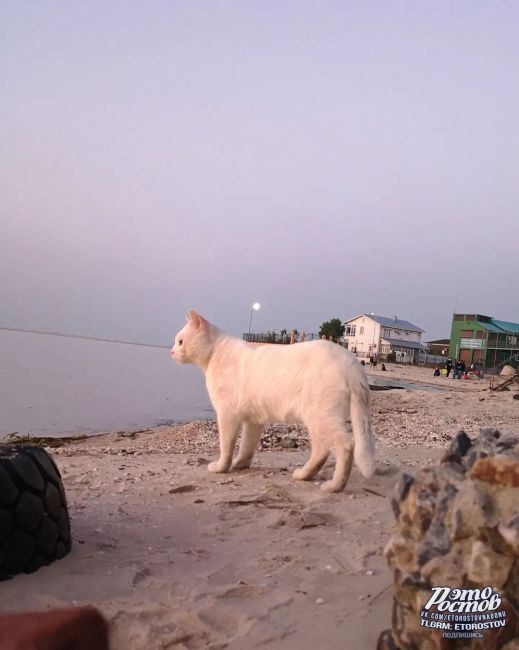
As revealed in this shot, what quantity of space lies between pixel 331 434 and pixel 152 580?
260 centimetres

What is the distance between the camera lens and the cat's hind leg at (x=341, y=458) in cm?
480

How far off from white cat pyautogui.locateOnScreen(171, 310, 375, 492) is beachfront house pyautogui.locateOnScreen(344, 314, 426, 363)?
60604mm

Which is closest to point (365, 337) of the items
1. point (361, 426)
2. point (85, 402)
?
point (85, 402)

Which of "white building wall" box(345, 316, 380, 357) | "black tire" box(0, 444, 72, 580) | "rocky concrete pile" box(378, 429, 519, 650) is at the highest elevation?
"white building wall" box(345, 316, 380, 357)

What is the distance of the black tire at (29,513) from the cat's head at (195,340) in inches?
130

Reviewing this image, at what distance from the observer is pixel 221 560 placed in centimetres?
300

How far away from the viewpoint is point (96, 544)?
3.24m

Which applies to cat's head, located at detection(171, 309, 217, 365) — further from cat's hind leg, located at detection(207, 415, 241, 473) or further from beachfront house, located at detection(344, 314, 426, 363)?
beachfront house, located at detection(344, 314, 426, 363)

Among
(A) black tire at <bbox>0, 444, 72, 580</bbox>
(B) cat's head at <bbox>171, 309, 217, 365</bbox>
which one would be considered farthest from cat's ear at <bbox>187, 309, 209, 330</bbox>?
(A) black tire at <bbox>0, 444, 72, 580</bbox>

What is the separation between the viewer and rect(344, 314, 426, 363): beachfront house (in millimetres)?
68938

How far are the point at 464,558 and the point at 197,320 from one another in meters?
5.09

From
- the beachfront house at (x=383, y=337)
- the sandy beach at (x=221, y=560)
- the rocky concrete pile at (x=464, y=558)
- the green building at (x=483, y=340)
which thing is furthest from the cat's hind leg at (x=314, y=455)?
the beachfront house at (x=383, y=337)

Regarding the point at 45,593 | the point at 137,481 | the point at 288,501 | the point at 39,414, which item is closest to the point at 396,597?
the point at 45,593

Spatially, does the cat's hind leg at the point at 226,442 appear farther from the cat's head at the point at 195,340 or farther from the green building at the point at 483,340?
the green building at the point at 483,340
